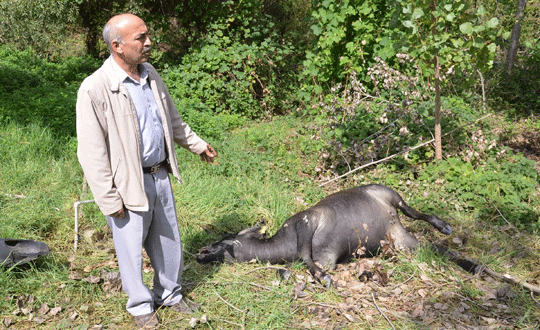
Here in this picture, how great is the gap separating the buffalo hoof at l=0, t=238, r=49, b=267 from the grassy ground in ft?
0.35

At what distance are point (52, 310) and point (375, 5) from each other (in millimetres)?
6477

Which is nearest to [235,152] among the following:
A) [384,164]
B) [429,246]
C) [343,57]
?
[384,164]

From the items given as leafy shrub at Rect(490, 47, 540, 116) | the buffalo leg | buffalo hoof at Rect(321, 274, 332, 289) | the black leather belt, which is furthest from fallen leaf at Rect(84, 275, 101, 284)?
leafy shrub at Rect(490, 47, 540, 116)

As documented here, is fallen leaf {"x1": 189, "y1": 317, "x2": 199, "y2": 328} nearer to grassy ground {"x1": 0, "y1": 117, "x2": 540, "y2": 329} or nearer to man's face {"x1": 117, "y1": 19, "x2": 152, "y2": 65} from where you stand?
grassy ground {"x1": 0, "y1": 117, "x2": 540, "y2": 329}

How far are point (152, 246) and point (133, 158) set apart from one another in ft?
2.49

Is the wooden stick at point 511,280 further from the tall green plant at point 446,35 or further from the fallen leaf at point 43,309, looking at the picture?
the fallen leaf at point 43,309

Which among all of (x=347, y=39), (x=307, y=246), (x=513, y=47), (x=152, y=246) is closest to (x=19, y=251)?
(x=152, y=246)

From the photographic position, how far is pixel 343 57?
25.1 ft

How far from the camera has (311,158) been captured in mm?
6621

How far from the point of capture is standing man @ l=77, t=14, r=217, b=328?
2953mm

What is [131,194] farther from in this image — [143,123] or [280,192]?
[280,192]

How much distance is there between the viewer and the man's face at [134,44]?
2.95m

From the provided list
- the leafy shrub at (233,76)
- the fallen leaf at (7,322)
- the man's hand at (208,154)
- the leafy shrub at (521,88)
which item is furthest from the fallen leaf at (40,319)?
the leafy shrub at (521,88)

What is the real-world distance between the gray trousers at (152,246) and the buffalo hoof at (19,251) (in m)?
1.11
